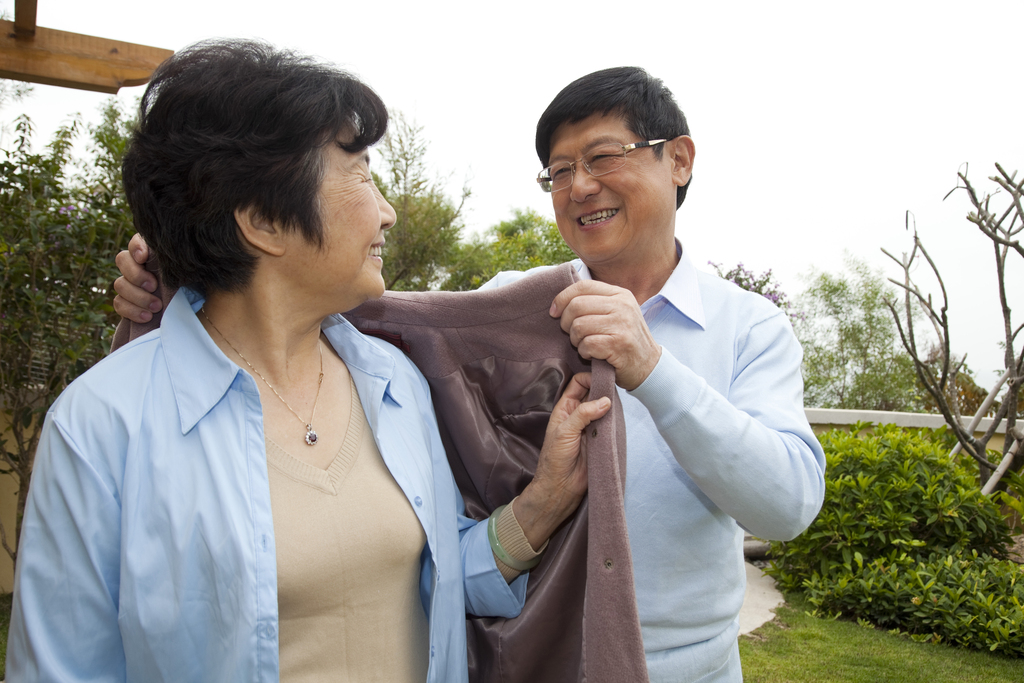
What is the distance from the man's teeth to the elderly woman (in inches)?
24.8

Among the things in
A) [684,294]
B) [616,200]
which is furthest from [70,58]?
[684,294]

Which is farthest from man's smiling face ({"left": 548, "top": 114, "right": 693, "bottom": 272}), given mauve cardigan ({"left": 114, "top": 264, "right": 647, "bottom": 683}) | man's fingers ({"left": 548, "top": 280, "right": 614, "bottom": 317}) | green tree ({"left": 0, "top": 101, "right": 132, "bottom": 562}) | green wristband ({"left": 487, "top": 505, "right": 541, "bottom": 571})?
green tree ({"left": 0, "top": 101, "right": 132, "bottom": 562})

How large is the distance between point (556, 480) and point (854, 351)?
56.0 feet

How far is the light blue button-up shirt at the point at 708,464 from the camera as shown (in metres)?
1.48

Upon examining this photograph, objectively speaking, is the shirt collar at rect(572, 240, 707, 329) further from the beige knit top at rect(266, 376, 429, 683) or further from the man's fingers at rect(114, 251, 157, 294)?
the man's fingers at rect(114, 251, 157, 294)

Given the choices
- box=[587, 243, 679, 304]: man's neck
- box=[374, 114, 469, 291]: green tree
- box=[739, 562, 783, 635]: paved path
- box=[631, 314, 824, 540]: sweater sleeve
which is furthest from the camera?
box=[374, 114, 469, 291]: green tree

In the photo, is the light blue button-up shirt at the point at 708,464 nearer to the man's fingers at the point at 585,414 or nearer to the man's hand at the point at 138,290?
the man's fingers at the point at 585,414

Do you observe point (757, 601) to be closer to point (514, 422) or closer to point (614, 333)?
point (514, 422)

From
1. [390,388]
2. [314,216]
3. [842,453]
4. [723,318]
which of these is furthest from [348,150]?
[842,453]

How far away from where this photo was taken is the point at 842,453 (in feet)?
19.0

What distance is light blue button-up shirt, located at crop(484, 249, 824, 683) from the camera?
148cm

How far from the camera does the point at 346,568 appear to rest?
1.39 m

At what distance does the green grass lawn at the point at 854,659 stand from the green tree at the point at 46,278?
16.6 ft

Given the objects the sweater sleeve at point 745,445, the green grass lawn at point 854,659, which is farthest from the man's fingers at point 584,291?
the green grass lawn at point 854,659
